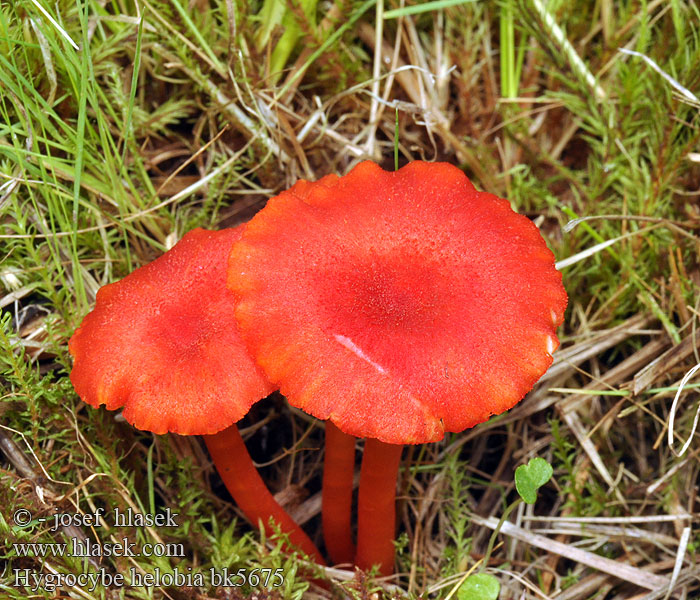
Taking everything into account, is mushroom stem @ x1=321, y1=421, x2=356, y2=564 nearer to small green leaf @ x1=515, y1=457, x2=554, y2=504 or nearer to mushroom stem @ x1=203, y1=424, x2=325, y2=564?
mushroom stem @ x1=203, y1=424, x2=325, y2=564

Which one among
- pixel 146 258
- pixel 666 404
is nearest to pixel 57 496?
pixel 146 258

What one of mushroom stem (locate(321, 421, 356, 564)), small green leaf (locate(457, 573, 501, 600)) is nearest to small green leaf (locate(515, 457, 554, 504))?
small green leaf (locate(457, 573, 501, 600))

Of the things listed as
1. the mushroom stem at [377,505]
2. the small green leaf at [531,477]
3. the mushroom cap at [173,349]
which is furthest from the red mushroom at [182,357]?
the small green leaf at [531,477]

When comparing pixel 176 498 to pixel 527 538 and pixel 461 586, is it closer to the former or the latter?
pixel 461 586

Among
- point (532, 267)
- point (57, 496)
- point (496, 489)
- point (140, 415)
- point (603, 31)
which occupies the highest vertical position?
point (603, 31)

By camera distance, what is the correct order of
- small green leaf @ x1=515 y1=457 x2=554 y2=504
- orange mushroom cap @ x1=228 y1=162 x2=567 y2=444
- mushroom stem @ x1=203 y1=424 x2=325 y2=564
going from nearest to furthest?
orange mushroom cap @ x1=228 y1=162 x2=567 y2=444 < small green leaf @ x1=515 y1=457 x2=554 y2=504 < mushroom stem @ x1=203 y1=424 x2=325 y2=564
